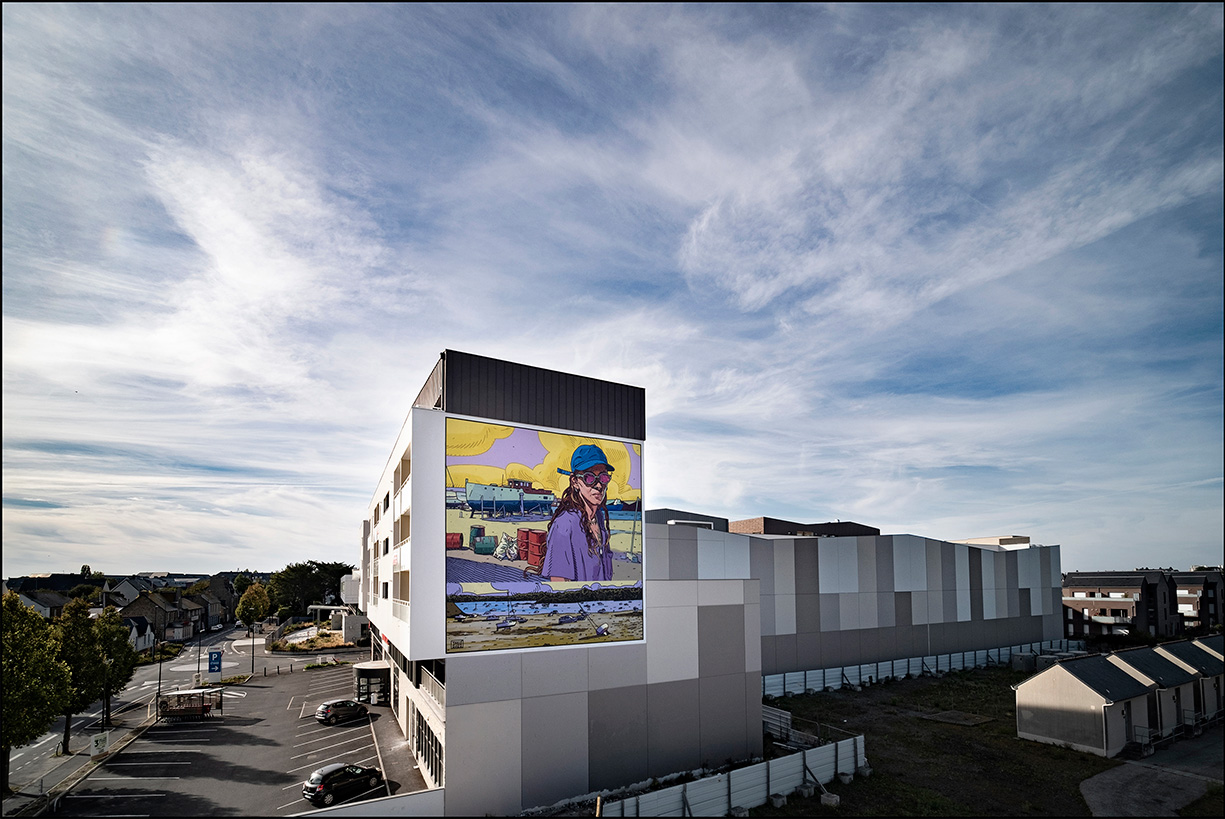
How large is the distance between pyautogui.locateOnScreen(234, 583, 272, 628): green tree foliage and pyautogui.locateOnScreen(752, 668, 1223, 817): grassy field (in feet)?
245

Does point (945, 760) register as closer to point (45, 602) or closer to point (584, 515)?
point (584, 515)

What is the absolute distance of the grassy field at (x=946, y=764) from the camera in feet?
80.0

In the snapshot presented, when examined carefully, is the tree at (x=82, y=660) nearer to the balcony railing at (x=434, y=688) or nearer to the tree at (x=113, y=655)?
the tree at (x=113, y=655)

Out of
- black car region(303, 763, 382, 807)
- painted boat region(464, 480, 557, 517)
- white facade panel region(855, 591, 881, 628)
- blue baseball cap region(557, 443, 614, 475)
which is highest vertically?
blue baseball cap region(557, 443, 614, 475)

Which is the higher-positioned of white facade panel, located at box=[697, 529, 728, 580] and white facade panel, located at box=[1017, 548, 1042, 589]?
white facade panel, located at box=[697, 529, 728, 580]

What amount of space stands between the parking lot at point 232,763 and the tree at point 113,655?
3.36 m

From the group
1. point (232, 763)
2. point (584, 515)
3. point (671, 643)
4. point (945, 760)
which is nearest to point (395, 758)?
point (232, 763)

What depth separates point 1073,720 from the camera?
30.7 m

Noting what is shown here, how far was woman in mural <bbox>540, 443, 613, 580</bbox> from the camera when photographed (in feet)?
84.4

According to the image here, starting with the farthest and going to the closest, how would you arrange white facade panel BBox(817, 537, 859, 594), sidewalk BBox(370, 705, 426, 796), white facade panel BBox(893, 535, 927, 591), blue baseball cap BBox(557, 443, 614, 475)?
1. white facade panel BBox(893, 535, 927, 591)
2. white facade panel BBox(817, 537, 859, 594)
3. blue baseball cap BBox(557, 443, 614, 475)
4. sidewalk BBox(370, 705, 426, 796)

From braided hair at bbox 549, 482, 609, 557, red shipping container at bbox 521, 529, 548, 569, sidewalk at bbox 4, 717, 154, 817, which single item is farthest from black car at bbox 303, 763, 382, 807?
braided hair at bbox 549, 482, 609, 557

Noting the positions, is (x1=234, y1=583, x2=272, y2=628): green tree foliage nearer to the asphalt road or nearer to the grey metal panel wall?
the asphalt road

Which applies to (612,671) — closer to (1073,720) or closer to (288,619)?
(1073,720)

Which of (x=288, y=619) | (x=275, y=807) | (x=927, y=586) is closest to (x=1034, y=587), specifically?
(x=927, y=586)
